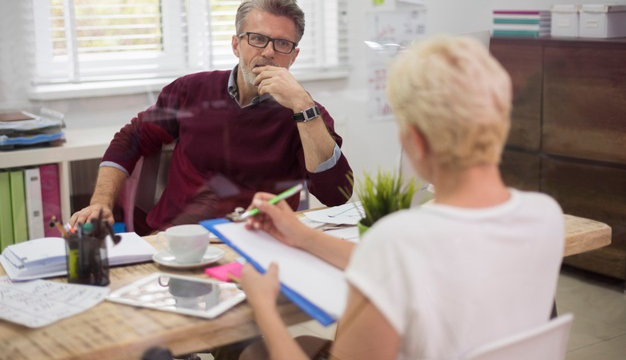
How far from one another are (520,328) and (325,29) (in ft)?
6.38

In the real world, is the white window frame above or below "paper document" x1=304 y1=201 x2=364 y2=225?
above

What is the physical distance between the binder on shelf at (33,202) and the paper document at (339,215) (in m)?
0.96

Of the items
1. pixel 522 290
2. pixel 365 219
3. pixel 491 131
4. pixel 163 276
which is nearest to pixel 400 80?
pixel 491 131

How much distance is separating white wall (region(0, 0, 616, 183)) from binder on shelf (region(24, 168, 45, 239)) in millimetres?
203

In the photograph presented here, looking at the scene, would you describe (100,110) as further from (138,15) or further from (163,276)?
(163,276)

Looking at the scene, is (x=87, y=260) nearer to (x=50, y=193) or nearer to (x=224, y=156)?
(x=224, y=156)

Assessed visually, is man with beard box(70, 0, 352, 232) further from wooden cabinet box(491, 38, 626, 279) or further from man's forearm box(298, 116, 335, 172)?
wooden cabinet box(491, 38, 626, 279)

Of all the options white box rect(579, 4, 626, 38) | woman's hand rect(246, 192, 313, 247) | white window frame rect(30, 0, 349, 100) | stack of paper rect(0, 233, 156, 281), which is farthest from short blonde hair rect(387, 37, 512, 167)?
white box rect(579, 4, 626, 38)

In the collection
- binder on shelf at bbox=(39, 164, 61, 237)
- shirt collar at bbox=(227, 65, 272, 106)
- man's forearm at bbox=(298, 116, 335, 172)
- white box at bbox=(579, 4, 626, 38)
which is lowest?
binder on shelf at bbox=(39, 164, 61, 237)

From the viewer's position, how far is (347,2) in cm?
289

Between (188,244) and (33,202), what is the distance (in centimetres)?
108

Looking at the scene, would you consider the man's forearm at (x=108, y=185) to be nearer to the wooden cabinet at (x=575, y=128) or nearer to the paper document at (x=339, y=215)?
the paper document at (x=339, y=215)

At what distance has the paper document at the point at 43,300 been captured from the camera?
1.19 metres

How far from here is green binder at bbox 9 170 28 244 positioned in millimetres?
2275
